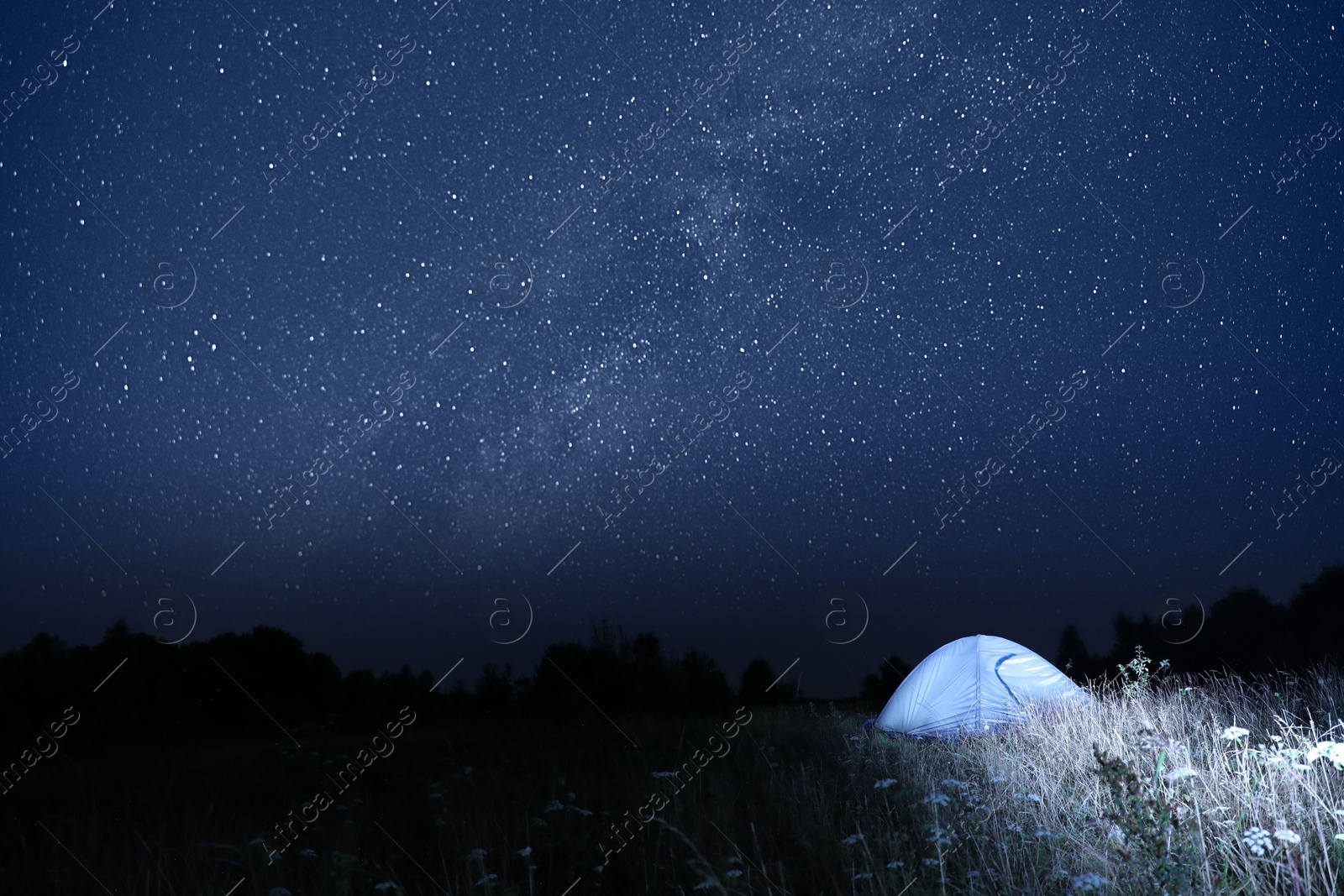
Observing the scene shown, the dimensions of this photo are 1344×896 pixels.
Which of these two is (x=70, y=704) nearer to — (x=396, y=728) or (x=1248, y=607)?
(x=396, y=728)

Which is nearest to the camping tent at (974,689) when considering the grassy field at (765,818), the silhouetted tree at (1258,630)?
the grassy field at (765,818)

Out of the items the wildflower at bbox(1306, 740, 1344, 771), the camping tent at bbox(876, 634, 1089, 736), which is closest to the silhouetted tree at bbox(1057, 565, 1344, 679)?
the camping tent at bbox(876, 634, 1089, 736)

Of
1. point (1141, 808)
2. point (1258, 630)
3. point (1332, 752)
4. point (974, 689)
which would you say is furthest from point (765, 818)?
point (1258, 630)

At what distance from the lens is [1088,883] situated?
290cm

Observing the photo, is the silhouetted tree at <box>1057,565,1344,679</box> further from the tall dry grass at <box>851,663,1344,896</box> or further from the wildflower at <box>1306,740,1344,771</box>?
the wildflower at <box>1306,740,1344,771</box>

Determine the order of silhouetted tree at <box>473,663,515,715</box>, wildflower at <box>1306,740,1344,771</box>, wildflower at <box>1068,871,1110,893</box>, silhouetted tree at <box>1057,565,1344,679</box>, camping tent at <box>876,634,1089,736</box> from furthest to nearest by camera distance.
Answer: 1. silhouetted tree at <box>1057,565,1344,679</box>
2. silhouetted tree at <box>473,663,515,715</box>
3. camping tent at <box>876,634,1089,736</box>
4. wildflower at <box>1068,871,1110,893</box>
5. wildflower at <box>1306,740,1344,771</box>

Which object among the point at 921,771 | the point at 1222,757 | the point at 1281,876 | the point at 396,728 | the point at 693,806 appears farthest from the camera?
the point at 396,728

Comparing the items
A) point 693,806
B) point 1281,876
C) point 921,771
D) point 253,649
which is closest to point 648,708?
point 253,649

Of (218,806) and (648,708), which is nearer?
(218,806)

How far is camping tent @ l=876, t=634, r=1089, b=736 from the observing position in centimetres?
1019

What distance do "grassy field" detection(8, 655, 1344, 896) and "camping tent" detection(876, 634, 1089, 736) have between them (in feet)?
6.19

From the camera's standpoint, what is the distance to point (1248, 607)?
31.1 m

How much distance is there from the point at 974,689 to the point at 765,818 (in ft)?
22.7

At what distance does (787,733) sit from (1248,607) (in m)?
31.0
